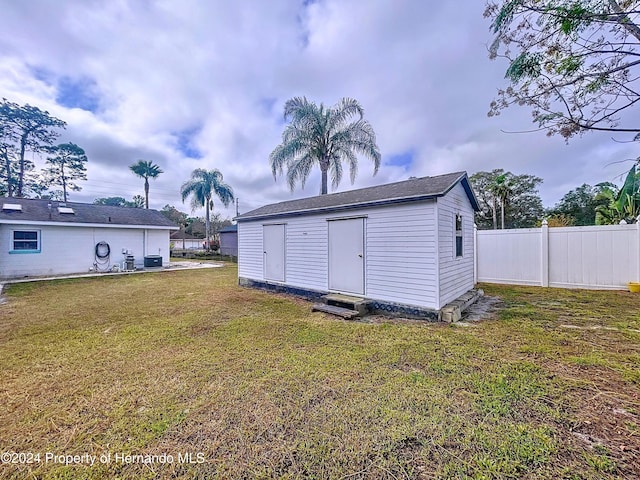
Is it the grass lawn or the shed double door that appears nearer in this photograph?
the grass lawn

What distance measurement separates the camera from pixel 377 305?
5609mm

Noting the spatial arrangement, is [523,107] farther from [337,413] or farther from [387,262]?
[337,413]

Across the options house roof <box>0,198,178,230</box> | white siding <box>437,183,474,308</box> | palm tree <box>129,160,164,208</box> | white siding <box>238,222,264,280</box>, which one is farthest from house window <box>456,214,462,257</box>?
palm tree <box>129,160,164,208</box>

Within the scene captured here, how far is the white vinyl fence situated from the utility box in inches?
596

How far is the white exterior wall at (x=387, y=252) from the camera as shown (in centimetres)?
492

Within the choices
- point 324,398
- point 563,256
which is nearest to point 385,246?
point 324,398

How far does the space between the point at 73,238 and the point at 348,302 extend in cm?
1359

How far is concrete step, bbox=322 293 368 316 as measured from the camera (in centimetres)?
539

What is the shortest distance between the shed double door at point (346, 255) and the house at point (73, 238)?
1177cm

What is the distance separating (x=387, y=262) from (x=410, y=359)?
2429 mm

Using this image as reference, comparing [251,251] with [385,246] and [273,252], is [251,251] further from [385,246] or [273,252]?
[385,246]

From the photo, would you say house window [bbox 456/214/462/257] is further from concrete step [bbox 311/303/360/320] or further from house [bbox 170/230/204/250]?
house [bbox 170/230/204/250]

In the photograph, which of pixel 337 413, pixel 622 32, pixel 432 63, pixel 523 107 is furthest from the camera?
pixel 432 63

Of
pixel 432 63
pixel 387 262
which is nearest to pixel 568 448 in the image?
pixel 387 262
